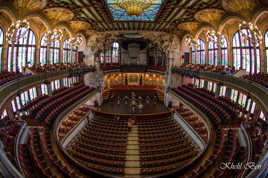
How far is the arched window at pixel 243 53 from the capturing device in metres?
19.8

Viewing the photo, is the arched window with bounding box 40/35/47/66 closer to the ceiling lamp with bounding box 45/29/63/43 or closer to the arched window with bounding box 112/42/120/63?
the ceiling lamp with bounding box 45/29/63/43

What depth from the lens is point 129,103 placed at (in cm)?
2545

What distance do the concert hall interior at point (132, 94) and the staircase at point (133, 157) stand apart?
0.07 m

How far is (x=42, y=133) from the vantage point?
9.79 m

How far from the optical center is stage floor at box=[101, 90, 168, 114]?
21.7 metres

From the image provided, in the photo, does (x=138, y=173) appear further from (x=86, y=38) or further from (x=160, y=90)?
(x=86, y=38)

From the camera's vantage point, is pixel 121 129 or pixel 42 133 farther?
Result: pixel 121 129

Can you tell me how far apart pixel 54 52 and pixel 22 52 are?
20.0 feet

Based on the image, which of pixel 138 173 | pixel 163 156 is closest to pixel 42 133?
pixel 138 173

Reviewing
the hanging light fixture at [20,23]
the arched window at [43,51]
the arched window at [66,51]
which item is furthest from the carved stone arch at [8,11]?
the arched window at [66,51]

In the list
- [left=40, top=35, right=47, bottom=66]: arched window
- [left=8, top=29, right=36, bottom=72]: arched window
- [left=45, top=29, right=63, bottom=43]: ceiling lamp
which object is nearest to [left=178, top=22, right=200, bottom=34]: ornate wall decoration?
[left=45, top=29, right=63, bottom=43]: ceiling lamp

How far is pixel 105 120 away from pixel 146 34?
19.2 meters

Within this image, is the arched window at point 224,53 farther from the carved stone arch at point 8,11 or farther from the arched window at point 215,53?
the carved stone arch at point 8,11

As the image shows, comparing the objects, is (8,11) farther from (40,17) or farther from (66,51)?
(66,51)
